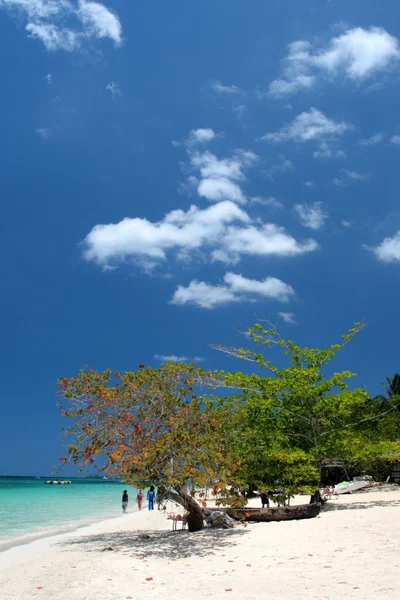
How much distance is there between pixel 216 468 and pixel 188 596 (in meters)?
5.43

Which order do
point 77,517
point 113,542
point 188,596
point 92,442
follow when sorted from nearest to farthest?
1. point 188,596
2. point 92,442
3. point 113,542
4. point 77,517

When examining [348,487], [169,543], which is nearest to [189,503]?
[169,543]

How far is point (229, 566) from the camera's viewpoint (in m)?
9.91

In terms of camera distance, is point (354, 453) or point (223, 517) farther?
point (354, 453)

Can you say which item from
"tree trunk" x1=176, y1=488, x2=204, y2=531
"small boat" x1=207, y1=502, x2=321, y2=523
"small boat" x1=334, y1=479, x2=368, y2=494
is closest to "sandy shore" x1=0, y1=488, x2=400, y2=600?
"tree trunk" x1=176, y1=488, x2=204, y2=531

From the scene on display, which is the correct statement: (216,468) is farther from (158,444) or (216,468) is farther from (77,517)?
(77,517)

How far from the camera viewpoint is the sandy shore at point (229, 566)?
7777mm

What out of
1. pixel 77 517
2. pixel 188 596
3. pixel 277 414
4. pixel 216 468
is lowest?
pixel 77 517

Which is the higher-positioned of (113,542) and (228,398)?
(228,398)

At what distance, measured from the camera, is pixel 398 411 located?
4709cm

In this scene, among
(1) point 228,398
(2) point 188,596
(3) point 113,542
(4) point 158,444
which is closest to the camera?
(2) point 188,596

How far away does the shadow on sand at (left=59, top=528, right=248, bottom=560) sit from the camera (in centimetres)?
1199

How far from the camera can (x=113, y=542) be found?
1466 cm

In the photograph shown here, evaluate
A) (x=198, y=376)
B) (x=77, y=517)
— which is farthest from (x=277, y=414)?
(x=77, y=517)
